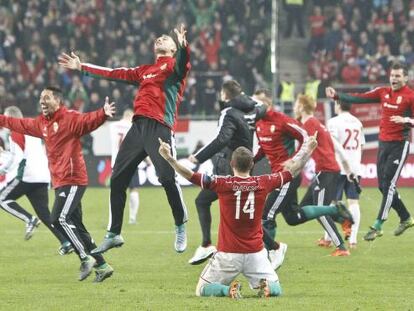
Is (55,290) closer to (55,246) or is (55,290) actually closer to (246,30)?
(55,246)

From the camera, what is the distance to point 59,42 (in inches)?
1411

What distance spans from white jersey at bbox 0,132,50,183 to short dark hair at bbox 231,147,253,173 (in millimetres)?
6271

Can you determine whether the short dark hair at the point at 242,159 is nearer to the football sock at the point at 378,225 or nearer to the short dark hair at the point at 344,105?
the football sock at the point at 378,225

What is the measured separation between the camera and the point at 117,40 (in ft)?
118

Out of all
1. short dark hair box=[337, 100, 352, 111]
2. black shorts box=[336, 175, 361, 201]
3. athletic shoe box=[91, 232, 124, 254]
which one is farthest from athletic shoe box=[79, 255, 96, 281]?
short dark hair box=[337, 100, 352, 111]

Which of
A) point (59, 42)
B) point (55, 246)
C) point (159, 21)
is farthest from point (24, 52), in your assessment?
point (55, 246)

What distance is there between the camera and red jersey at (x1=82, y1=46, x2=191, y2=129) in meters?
12.9

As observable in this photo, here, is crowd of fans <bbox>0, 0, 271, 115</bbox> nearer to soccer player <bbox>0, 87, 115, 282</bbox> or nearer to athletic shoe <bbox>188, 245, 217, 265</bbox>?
athletic shoe <bbox>188, 245, 217, 265</bbox>

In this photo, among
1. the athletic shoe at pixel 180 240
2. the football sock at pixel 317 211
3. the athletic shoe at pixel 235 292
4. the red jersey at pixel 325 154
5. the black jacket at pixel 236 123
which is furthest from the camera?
the red jersey at pixel 325 154

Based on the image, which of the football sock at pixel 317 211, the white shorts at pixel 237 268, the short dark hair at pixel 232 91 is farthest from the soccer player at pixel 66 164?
the football sock at pixel 317 211

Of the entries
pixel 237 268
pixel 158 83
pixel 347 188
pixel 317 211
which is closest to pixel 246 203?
pixel 237 268

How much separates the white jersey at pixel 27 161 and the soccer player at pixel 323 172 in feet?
13.0

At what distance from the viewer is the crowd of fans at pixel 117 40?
112 feet

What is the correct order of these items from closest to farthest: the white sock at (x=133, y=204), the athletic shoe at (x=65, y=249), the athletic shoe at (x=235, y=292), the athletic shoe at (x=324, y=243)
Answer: the athletic shoe at (x=235, y=292) → the athletic shoe at (x=65, y=249) → the athletic shoe at (x=324, y=243) → the white sock at (x=133, y=204)
